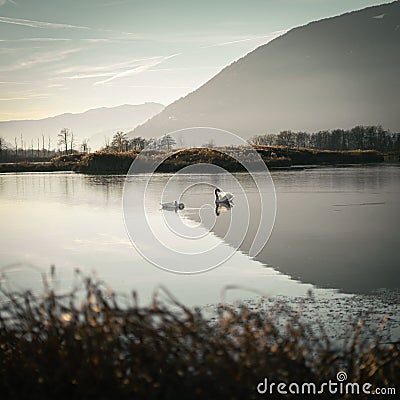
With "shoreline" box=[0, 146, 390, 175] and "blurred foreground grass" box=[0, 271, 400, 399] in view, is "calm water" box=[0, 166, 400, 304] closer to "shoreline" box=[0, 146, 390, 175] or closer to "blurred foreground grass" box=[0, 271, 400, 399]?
"blurred foreground grass" box=[0, 271, 400, 399]

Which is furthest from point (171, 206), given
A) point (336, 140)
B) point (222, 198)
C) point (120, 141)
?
point (336, 140)

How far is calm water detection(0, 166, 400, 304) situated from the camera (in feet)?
21.8

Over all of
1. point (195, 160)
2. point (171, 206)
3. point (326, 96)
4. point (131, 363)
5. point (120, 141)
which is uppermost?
point (326, 96)

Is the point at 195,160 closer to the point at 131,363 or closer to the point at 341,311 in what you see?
the point at 341,311

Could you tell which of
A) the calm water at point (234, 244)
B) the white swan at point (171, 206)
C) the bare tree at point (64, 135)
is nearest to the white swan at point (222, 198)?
the calm water at point (234, 244)

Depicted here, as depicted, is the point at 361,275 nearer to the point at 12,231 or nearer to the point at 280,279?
the point at 280,279

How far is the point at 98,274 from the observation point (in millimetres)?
7238

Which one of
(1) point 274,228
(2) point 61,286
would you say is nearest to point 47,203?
(1) point 274,228

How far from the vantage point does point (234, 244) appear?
9469 millimetres

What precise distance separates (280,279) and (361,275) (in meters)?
0.87

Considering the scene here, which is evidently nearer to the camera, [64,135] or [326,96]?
[64,135]

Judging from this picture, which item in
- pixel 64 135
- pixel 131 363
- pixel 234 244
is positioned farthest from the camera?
pixel 64 135

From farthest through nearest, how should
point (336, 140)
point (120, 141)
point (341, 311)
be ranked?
point (336, 140) < point (120, 141) < point (341, 311)

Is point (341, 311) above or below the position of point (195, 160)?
below
